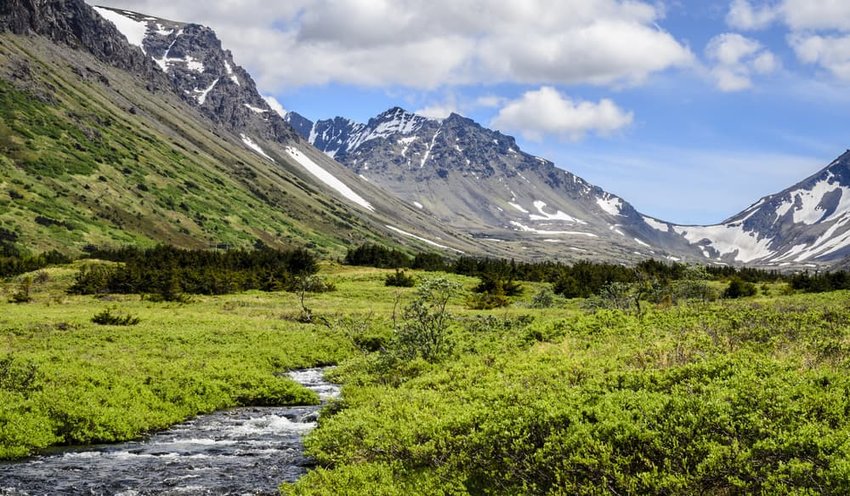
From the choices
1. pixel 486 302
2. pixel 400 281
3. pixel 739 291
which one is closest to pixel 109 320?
pixel 486 302

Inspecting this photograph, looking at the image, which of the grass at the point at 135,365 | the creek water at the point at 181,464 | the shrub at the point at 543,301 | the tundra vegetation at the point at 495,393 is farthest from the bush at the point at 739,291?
the creek water at the point at 181,464

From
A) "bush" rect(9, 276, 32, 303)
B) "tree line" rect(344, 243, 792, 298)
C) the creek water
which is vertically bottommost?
"bush" rect(9, 276, 32, 303)

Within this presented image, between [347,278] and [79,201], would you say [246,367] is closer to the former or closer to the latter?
[347,278]

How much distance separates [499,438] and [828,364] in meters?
9.72

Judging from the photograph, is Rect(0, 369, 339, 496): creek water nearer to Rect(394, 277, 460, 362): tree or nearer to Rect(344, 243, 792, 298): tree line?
Rect(394, 277, 460, 362): tree

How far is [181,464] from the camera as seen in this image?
63.0 feet

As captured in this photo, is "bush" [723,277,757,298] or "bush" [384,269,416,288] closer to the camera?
"bush" [723,277,757,298]

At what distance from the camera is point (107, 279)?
66312 mm

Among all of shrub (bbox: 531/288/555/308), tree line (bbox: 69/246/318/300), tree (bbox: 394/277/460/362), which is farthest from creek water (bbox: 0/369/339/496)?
tree line (bbox: 69/246/318/300)

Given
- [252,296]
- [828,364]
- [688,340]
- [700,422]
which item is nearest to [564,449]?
[700,422]

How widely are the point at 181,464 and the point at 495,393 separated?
31.9 ft

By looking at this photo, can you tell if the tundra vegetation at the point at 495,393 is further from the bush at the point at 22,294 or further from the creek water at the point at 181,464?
the bush at the point at 22,294

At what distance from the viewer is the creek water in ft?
55.6

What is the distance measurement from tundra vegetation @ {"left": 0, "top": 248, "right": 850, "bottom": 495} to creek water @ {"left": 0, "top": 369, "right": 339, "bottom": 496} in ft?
3.40
